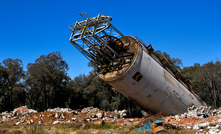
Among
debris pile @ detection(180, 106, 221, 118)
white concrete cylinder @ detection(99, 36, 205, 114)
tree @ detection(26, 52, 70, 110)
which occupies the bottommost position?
debris pile @ detection(180, 106, 221, 118)

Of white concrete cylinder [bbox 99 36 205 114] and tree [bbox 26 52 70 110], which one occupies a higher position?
tree [bbox 26 52 70 110]

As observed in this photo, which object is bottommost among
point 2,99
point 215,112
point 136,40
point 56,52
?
point 215,112

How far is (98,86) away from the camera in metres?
39.3

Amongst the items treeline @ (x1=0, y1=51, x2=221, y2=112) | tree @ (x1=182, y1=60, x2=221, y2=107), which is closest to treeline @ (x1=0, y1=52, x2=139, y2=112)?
treeline @ (x1=0, y1=51, x2=221, y2=112)

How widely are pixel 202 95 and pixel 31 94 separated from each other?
40051 mm

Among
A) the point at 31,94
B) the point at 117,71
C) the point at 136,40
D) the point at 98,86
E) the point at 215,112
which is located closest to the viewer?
the point at 117,71

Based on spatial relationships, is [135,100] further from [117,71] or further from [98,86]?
[98,86]

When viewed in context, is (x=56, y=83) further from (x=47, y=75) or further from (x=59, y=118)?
(x=59, y=118)

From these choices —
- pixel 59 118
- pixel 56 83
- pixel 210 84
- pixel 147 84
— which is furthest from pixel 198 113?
pixel 56 83

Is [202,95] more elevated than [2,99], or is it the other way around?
A: [2,99]

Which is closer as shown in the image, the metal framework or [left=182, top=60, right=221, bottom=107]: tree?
the metal framework

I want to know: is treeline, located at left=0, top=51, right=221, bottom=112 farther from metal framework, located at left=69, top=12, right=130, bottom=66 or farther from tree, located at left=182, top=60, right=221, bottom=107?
metal framework, located at left=69, top=12, right=130, bottom=66

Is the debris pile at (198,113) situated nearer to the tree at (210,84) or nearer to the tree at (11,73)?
the tree at (210,84)

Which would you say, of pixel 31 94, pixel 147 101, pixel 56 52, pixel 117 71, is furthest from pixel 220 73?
pixel 31 94
